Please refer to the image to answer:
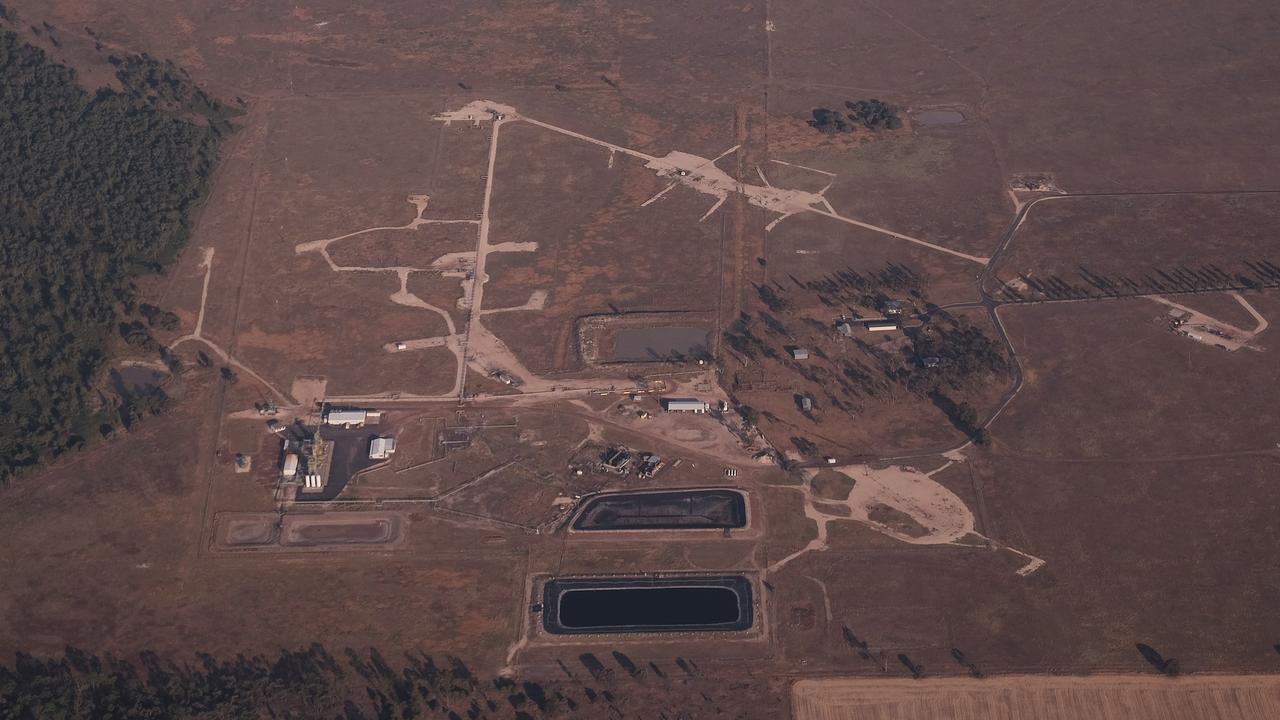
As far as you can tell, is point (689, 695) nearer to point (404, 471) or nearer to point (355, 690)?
point (355, 690)

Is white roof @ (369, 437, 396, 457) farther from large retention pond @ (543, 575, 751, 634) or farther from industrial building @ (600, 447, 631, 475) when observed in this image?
large retention pond @ (543, 575, 751, 634)

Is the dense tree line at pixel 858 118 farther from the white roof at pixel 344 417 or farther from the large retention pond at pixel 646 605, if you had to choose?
the white roof at pixel 344 417

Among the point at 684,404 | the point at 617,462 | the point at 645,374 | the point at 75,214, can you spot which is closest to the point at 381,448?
the point at 617,462

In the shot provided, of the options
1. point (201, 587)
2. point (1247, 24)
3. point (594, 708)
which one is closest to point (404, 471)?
point (201, 587)

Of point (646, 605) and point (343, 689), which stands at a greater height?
point (343, 689)

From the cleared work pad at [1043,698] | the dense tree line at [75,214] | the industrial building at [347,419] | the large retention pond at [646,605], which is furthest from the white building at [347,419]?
the cleared work pad at [1043,698]

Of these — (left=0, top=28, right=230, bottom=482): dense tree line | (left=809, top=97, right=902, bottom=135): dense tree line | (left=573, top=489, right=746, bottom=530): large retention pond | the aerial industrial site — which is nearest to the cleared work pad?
the aerial industrial site

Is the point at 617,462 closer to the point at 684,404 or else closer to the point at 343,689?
the point at 684,404
